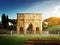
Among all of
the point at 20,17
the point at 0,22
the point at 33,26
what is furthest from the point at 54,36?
the point at 0,22

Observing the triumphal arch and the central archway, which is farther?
the central archway

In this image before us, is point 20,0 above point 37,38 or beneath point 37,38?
above

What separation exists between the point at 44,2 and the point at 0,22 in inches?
67.5

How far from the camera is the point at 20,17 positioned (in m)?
8.60

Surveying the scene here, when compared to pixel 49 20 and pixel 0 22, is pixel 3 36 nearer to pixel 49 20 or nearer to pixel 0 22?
pixel 0 22

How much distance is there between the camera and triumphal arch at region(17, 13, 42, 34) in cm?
852

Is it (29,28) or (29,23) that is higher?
(29,23)

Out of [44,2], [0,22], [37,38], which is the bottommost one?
[37,38]

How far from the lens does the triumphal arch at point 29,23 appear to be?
28.0ft

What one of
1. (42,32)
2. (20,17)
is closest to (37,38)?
(42,32)

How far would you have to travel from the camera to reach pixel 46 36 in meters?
8.66

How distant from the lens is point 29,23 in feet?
28.5

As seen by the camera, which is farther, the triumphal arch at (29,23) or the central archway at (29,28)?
the central archway at (29,28)

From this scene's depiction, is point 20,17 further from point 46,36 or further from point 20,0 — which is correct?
point 46,36
